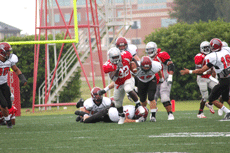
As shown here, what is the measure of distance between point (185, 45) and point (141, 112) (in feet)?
32.7

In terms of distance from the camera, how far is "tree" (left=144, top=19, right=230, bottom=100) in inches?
664

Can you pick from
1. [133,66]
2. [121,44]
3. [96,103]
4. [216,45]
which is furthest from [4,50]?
[216,45]

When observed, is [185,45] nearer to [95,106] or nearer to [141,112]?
[95,106]

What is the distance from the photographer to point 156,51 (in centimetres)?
928

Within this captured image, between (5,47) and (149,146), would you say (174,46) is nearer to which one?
(5,47)

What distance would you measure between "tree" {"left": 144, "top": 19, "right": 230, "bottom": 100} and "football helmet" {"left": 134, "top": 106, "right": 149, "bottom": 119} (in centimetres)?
854

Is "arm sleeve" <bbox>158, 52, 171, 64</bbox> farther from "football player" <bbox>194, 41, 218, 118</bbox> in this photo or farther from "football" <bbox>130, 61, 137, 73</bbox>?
"football" <bbox>130, 61, 137, 73</bbox>

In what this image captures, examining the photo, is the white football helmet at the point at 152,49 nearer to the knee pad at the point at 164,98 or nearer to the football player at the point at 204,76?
the knee pad at the point at 164,98

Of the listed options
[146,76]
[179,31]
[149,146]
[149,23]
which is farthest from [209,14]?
[149,146]

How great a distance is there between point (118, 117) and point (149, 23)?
2325 inches

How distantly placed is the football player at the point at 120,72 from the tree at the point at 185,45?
363 inches

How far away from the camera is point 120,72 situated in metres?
7.95

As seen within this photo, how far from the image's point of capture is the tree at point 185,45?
16.9 meters

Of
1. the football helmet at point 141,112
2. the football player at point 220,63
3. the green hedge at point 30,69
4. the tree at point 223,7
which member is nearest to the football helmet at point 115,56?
the football helmet at point 141,112
